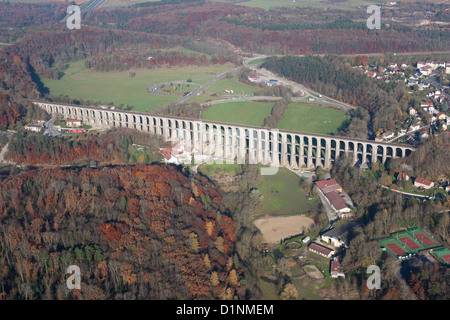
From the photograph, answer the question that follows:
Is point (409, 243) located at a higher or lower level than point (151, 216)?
lower

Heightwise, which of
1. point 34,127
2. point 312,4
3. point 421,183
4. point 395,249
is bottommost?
point 395,249

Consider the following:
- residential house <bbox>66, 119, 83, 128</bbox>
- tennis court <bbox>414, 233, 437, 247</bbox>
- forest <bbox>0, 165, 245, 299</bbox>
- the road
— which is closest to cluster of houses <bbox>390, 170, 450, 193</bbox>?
tennis court <bbox>414, 233, 437, 247</bbox>

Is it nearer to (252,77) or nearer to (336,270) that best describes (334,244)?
(336,270)

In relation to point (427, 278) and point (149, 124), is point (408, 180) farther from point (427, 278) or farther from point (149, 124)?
point (149, 124)

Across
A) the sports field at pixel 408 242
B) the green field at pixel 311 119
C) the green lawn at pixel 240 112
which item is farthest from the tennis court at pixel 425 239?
the green lawn at pixel 240 112

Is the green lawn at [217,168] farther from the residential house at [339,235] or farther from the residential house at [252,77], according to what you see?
the residential house at [252,77]

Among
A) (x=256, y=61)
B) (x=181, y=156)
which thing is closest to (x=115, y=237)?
(x=181, y=156)

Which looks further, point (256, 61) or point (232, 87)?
point (256, 61)
